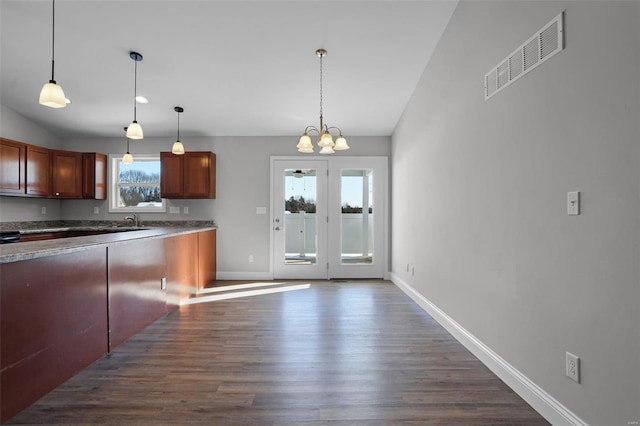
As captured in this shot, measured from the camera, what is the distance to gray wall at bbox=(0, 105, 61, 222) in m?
4.66

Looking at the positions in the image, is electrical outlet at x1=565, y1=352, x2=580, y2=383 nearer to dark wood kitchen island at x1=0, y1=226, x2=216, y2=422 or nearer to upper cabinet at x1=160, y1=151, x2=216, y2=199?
dark wood kitchen island at x1=0, y1=226, x2=216, y2=422

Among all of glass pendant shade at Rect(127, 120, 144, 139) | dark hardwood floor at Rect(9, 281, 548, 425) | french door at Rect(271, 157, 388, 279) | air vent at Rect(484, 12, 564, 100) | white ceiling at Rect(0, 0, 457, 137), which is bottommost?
dark hardwood floor at Rect(9, 281, 548, 425)

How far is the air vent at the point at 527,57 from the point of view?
170cm

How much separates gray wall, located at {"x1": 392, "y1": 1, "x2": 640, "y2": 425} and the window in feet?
16.0

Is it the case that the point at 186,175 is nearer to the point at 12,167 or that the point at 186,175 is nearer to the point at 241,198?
the point at 241,198

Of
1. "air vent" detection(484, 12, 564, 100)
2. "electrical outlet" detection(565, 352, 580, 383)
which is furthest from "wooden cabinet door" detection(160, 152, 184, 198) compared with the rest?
"electrical outlet" detection(565, 352, 580, 383)

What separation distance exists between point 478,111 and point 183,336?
3.20 meters

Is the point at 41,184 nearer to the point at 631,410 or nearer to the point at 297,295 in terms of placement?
the point at 297,295

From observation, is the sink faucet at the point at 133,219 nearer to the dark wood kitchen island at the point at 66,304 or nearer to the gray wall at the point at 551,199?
the dark wood kitchen island at the point at 66,304

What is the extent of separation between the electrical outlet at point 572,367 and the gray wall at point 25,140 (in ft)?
21.9

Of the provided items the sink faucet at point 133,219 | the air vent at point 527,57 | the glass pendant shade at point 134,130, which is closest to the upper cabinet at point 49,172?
the sink faucet at point 133,219

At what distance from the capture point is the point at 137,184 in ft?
18.5

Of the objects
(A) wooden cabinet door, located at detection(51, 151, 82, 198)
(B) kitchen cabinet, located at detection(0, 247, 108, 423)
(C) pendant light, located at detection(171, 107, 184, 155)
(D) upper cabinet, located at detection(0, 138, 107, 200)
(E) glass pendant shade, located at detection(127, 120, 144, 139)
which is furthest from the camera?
(A) wooden cabinet door, located at detection(51, 151, 82, 198)

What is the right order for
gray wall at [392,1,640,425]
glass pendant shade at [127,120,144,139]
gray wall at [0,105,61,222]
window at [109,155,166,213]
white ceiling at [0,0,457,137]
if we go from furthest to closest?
window at [109,155,166,213] < gray wall at [0,105,61,222] < glass pendant shade at [127,120,144,139] < white ceiling at [0,0,457,137] < gray wall at [392,1,640,425]
